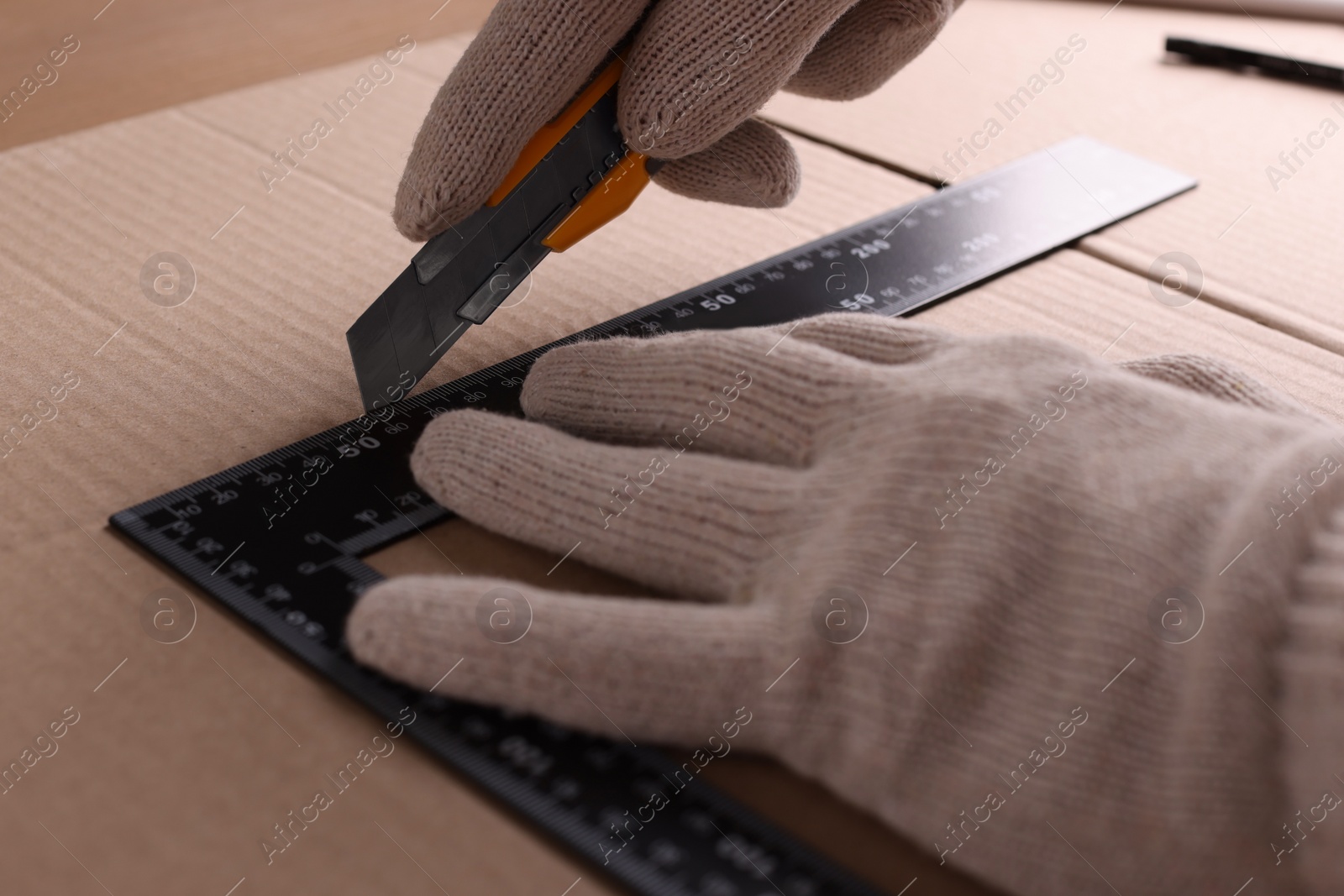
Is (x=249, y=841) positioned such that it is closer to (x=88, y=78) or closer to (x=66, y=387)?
(x=66, y=387)

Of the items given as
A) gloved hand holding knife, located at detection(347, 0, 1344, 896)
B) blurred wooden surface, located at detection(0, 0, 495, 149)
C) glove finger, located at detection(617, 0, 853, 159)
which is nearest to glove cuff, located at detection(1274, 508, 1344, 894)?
gloved hand holding knife, located at detection(347, 0, 1344, 896)

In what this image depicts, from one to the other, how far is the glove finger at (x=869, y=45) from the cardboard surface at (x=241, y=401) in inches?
6.3

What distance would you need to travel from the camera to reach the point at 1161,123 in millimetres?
1159

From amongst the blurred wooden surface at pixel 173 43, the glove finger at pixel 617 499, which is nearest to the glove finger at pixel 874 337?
the glove finger at pixel 617 499

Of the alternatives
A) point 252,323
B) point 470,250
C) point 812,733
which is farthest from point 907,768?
point 252,323

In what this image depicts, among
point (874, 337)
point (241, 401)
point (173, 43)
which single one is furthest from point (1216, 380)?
point (173, 43)

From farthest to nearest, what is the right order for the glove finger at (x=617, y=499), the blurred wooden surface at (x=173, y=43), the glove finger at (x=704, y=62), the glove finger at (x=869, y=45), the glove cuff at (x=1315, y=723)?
1. the blurred wooden surface at (x=173, y=43)
2. the glove finger at (x=869, y=45)
3. the glove finger at (x=704, y=62)
4. the glove finger at (x=617, y=499)
5. the glove cuff at (x=1315, y=723)

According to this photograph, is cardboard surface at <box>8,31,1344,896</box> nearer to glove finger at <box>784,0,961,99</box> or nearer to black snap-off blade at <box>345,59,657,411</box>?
black snap-off blade at <box>345,59,657,411</box>

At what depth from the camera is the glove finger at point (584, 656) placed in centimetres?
45

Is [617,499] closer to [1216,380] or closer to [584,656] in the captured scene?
[584,656]

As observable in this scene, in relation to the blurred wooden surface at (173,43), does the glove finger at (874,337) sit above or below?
below

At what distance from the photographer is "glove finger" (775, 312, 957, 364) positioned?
1.92ft

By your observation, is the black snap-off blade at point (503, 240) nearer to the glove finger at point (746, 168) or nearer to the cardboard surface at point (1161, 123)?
the glove finger at point (746, 168)

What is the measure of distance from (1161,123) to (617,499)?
905mm
